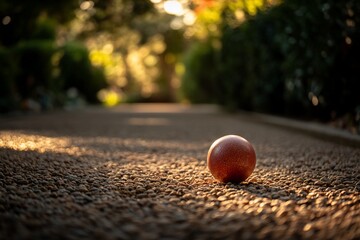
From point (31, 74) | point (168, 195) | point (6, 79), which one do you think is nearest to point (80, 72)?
point (31, 74)

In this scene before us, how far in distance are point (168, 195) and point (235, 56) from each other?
991 centimetres

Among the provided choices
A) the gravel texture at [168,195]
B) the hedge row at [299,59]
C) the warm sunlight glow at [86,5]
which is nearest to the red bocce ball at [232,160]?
the gravel texture at [168,195]

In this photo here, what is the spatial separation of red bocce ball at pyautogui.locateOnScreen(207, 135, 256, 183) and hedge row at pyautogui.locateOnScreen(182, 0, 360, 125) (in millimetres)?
2851

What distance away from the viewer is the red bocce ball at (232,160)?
362 cm

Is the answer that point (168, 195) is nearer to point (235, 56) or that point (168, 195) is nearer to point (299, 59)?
point (299, 59)

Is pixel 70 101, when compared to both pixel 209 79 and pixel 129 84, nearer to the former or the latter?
pixel 209 79

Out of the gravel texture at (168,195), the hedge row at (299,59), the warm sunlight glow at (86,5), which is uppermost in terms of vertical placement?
the warm sunlight glow at (86,5)

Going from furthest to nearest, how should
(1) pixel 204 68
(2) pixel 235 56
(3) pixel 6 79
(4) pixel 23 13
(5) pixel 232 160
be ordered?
(1) pixel 204 68 < (2) pixel 235 56 < (4) pixel 23 13 < (3) pixel 6 79 < (5) pixel 232 160

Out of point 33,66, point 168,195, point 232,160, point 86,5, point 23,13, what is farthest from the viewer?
point 86,5

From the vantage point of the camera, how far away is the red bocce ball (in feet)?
11.9

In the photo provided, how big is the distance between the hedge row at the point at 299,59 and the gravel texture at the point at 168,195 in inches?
52.9

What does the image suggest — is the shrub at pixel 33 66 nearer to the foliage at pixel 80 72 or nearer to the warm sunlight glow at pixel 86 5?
the warm sunlight glow at pixel 86 5

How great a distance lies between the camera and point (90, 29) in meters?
25.5

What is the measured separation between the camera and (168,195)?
318 centimetres
